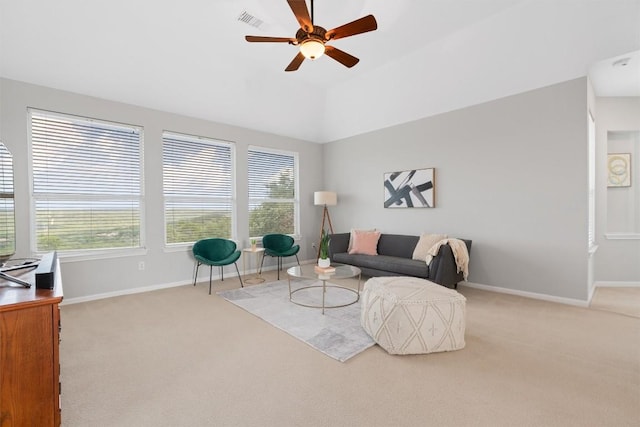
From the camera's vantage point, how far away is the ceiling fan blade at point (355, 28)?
8.41 feet

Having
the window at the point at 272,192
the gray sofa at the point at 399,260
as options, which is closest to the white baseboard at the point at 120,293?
the window at the point at 272,192

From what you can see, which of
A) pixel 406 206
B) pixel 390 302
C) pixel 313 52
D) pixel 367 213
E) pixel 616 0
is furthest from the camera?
pixel 367 213

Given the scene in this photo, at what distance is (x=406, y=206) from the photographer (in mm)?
5434

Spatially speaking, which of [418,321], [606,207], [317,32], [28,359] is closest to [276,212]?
[317,32]

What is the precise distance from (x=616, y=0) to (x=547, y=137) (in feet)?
4.86

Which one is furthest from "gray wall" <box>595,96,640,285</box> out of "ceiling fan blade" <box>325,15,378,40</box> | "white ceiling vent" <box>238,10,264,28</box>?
"white ceiling vent" <box>238,10,264,28</box>

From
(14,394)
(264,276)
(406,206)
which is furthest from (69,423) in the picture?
(406,206)

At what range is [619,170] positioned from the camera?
4910 millimetres

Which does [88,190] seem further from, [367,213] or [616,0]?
[616,0]

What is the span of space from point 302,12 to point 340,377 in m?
2.93

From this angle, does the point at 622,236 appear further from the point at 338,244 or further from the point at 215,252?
the point at 215,252

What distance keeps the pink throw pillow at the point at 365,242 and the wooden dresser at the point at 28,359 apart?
171 inches

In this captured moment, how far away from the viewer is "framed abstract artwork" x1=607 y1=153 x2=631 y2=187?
4.86 metres

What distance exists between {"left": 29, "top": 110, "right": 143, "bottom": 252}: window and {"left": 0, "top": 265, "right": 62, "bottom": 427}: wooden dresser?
3.21 m
